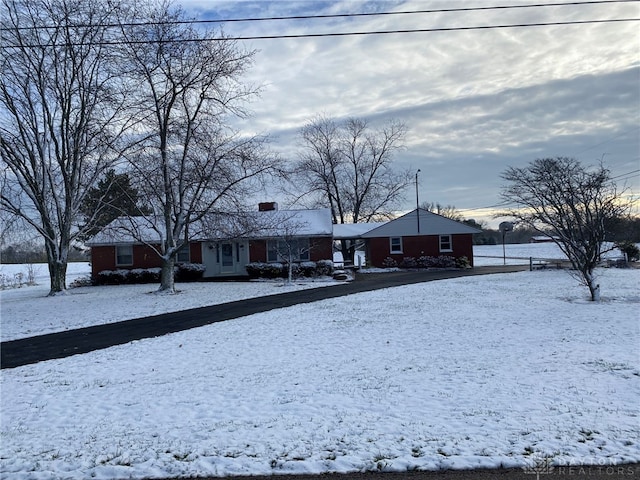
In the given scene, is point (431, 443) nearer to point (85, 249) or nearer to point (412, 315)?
point (412, 315)

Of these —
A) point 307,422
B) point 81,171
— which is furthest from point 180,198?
point 307,422

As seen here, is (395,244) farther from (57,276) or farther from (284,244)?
(57,276)

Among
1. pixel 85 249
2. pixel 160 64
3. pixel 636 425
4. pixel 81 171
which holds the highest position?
pixel 160 64

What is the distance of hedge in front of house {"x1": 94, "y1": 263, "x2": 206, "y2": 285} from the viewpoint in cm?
2962

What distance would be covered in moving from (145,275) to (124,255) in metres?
3.26

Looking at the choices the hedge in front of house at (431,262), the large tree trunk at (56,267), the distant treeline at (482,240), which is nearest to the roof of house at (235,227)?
the large tree trunk at (56,267)

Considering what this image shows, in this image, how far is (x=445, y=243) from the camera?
119 ft

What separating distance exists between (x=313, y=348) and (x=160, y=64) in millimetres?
15974

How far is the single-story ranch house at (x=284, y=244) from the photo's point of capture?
29484 mm

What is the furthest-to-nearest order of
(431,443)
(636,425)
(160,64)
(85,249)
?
(85,249)
(160,64)
(636,425)
(431,443)

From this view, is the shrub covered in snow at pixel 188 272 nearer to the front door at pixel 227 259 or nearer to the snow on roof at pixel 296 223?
the front door at pixel 227 259

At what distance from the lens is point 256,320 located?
43.7 feet

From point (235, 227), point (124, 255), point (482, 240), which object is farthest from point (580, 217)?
point (482, 240)

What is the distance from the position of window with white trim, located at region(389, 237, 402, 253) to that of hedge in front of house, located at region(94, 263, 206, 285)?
1474 centimetres
